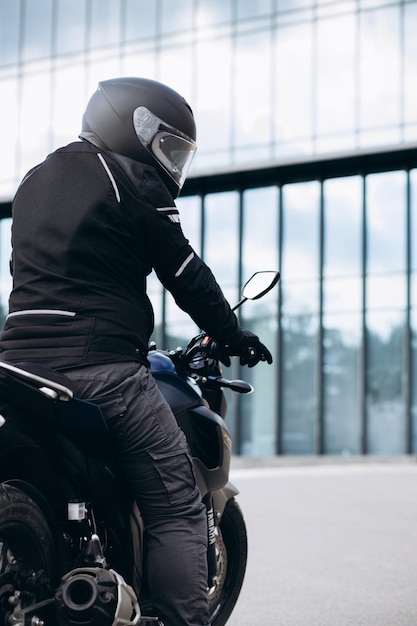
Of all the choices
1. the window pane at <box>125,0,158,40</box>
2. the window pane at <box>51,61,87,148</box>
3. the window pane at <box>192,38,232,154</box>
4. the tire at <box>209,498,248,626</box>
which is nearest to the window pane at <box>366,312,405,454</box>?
the window pane at <box>192,38,232,154</box>

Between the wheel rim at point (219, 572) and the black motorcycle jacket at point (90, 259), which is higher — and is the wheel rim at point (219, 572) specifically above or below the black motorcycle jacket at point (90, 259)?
below

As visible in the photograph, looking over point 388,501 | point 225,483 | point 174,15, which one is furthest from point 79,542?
point 174,15

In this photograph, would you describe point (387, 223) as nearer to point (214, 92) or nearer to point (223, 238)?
point (223, 238)

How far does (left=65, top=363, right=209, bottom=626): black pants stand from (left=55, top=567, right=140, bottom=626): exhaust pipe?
0.25 metres

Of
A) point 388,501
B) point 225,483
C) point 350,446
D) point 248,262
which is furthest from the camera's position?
point 248,262

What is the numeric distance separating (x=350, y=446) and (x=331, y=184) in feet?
20.2

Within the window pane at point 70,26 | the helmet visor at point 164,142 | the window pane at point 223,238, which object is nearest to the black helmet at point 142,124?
the helmet visor at point 164,142

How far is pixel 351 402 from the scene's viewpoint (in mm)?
24703

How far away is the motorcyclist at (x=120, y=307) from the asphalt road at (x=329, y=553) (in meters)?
2.22

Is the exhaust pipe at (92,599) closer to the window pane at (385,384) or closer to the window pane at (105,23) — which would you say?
the window pane at (385,384)

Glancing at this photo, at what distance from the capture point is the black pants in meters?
3.20

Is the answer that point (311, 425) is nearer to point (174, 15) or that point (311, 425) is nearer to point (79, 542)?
point (174, 15)

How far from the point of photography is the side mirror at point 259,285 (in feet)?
13.0

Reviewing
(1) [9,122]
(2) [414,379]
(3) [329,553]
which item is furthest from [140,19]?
(3) [329,553]
